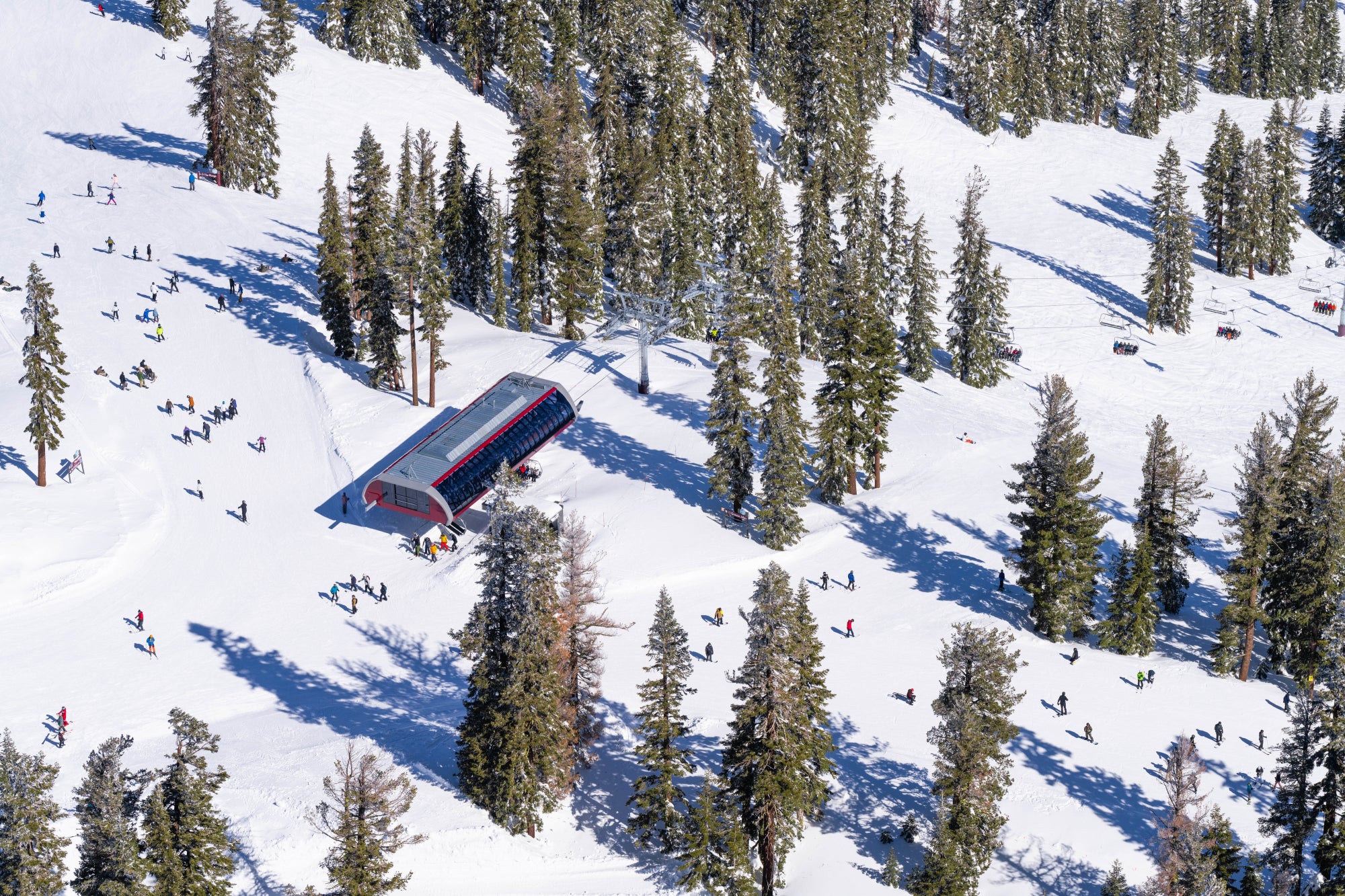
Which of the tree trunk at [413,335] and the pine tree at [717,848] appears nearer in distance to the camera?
the pine tree at [717,848]

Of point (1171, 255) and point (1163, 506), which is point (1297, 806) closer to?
point (1163, 506)

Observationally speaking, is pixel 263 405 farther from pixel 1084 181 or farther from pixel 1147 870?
pixel 1084 181

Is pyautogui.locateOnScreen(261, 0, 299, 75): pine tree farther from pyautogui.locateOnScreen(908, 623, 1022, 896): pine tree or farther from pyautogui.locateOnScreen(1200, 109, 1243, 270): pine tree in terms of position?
pyautogui.locateOnScreen(908, 623, 1022, 896): pine tree

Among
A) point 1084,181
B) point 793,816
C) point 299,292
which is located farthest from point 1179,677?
point 1084,181

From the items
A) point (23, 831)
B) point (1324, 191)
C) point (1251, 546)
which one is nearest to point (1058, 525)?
point (1251, 546)

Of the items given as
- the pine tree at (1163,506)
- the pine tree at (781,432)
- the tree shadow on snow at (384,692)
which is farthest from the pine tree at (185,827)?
the pine tree at (1163,506)

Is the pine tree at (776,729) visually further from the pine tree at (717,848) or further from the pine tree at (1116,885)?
the pine tree at (1116,885)
